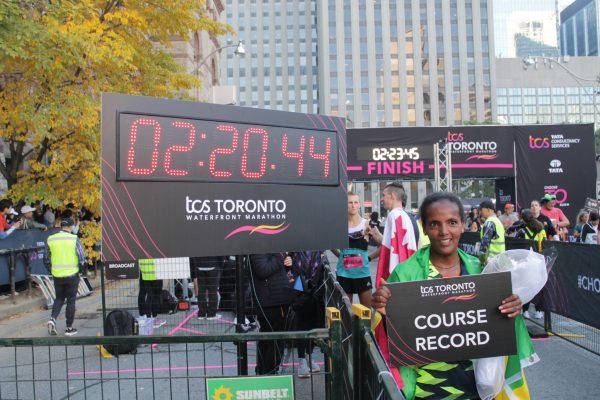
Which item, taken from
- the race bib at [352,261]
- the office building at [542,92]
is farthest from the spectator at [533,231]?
the office building at [542,92]

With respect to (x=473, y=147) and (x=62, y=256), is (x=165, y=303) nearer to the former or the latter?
(x=62, y=256)

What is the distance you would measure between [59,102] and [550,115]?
134 m

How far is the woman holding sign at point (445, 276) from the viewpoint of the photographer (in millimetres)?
2748

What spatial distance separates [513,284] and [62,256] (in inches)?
312

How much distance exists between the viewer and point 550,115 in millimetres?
127125

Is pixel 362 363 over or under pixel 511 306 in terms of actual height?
under

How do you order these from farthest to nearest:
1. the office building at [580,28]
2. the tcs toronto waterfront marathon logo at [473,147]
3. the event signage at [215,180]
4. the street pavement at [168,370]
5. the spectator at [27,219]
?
the office building at [580,28] → the tcs toronto waterfront marathon logo at [473,147] → the spectator at [27,219] → the street pavement at [168,370] → the event signage at [215,180]

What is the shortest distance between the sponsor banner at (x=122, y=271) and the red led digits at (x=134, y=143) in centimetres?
415

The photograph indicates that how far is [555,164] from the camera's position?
78.8 feet

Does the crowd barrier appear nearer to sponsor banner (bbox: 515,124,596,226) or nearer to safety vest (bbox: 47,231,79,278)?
safety vest (bbox: 47,231,79,278)

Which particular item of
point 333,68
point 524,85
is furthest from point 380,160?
point 524,85

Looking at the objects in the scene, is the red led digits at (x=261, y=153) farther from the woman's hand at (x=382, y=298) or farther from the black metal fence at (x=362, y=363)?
the woman's hand at (x=382, y=298)

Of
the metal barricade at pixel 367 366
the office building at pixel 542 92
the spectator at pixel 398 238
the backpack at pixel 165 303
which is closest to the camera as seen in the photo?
the metal barricade at pixel 367 366

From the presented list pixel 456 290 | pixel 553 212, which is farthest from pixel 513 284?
pixel 553 212
